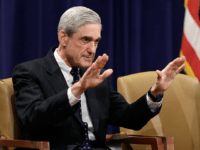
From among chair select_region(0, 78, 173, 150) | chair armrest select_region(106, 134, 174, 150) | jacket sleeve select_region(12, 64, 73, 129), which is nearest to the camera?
jacket sleeve select_region(12, 64, 73, 129)

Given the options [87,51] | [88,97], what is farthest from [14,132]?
[87,51]

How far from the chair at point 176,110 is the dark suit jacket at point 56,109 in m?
0.22

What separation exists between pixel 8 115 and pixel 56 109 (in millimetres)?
432

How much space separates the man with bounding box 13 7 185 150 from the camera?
1.38m

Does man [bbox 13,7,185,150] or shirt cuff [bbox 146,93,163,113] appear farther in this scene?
shirt cuff [bbox 146,93,163,113]

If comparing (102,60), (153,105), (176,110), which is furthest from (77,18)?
(176,110)

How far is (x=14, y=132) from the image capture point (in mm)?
1651

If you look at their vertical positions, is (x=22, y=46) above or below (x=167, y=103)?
above

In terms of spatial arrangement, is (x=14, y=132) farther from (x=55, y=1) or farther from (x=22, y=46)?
(x=55, y=1)

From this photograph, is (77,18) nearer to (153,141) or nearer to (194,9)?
(153,141)

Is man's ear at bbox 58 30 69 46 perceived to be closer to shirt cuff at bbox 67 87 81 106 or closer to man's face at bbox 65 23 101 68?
man's face at bbox 65 23 101 68

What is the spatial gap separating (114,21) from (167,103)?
1148 millimetres

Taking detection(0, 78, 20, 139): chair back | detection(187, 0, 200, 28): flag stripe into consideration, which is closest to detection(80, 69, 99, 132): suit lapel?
detection(0, 78, 20, 139): chair back

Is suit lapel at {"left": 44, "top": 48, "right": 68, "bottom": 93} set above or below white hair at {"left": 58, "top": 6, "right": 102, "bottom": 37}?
below
